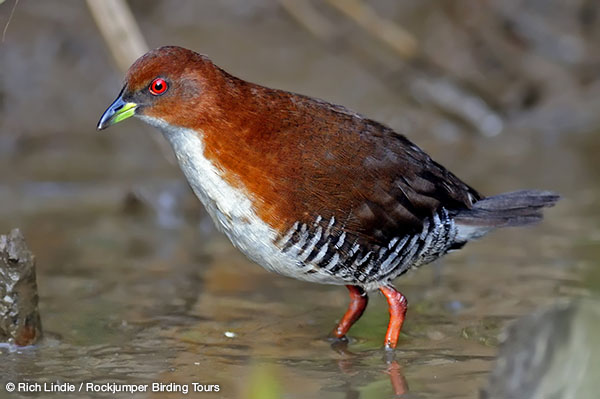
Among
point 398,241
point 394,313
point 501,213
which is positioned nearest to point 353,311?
point 394,313

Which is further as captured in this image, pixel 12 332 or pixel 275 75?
pixel 275 75

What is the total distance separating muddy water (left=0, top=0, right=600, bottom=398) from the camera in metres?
4.61

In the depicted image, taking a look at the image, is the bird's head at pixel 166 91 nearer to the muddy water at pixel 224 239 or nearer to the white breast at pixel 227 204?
the white breast at pixel 227 204

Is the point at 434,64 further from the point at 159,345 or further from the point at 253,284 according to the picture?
the point at 159,345

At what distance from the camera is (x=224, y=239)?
677cm

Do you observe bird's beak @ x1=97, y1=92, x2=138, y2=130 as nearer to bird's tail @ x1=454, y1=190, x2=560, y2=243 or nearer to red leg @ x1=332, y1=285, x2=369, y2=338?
red leg @ x1=332, y1=285, x2=369, y2=338

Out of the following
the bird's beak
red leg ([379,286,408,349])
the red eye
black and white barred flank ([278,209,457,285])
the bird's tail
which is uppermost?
the red eye

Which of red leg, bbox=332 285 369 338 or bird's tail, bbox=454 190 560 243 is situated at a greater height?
→ bird's tail, bbox=454 190 560 243

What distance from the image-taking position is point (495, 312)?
5.29 metres

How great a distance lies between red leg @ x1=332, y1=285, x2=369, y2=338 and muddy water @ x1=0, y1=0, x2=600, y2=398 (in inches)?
3.3

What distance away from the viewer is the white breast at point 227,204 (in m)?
4.43

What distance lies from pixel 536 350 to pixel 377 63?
568cm

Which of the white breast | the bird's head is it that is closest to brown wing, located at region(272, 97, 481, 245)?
the white breast

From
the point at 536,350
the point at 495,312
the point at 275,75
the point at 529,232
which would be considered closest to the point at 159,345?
the point at 495,312
